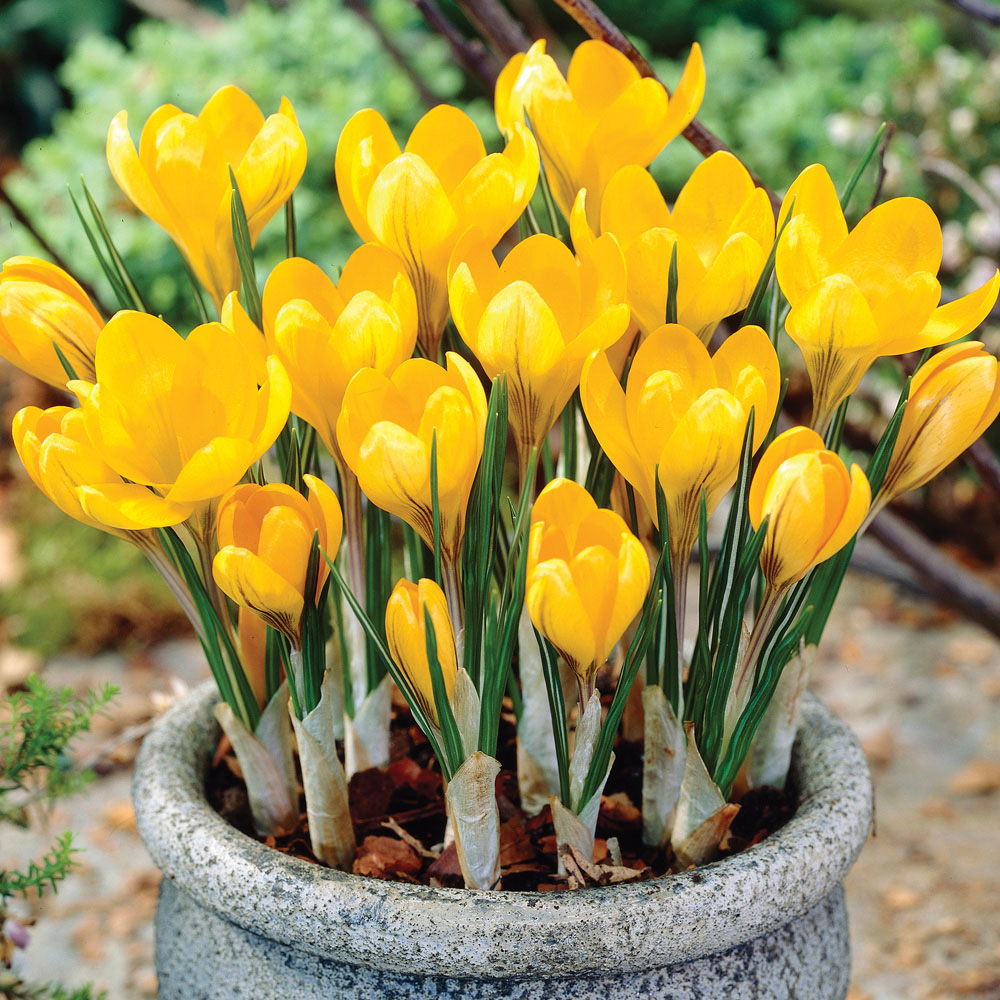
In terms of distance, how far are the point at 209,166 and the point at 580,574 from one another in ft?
0.99

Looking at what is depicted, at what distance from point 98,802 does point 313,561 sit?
4.80ft

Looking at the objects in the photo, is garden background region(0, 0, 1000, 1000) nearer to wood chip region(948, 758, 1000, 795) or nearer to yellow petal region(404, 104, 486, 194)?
wood chip region(948, 758, 1000, 795)

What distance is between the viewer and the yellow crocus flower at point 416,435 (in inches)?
18.6

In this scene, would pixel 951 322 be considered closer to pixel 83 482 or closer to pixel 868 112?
pixel 83 482

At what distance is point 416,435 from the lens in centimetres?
50

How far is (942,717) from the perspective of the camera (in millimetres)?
1952

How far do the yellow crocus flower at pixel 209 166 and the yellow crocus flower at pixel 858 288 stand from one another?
0.84ft

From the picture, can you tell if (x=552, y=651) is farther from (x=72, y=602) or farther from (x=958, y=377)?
(x=72, y=602)

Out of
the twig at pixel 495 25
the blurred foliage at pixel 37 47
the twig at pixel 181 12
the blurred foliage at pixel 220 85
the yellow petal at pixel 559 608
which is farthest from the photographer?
the blurred foliage at pixel 37 47

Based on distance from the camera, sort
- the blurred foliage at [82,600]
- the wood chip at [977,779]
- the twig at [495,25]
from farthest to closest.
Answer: the blurred foliage at [82,600]
the wood chip at [977,779]
the twig at [495,25]

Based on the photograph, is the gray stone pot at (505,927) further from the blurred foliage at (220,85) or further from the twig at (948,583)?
the blurred foliage at (220,85)

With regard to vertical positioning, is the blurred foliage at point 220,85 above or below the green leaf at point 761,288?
below

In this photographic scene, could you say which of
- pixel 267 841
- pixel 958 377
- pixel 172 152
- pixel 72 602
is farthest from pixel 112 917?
pixel 958 377

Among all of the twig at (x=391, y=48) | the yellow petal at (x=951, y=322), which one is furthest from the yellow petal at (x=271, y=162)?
the twig at (x=391, y=48)
